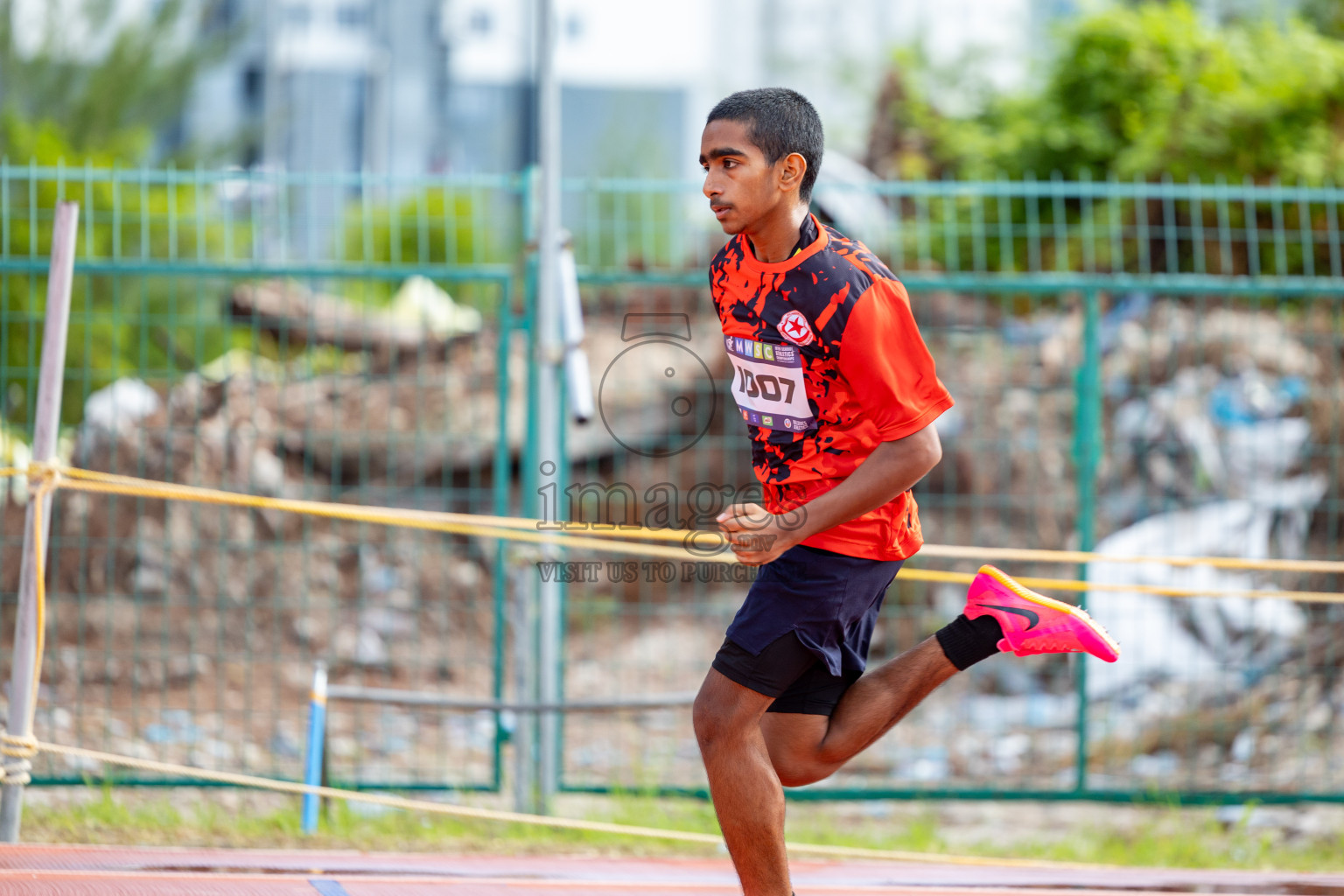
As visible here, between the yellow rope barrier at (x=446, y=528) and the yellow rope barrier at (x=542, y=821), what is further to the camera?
the yellow rope barrier at (x=542, y=821)

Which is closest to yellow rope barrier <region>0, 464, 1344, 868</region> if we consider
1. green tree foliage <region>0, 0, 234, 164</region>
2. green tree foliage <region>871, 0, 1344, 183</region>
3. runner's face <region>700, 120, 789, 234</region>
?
runner's face <region>700, 120, 789, 234</region>

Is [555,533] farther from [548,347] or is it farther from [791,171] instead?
[791,171]

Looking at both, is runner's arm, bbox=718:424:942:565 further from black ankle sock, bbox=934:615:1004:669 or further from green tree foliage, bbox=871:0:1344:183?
green tree foliage, bbox=871:0:1344:183

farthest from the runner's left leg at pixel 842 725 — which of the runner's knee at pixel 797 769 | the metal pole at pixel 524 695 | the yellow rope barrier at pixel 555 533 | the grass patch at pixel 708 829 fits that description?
the metal pole at pixel 524 695

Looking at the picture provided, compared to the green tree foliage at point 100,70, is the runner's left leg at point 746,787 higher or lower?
lower

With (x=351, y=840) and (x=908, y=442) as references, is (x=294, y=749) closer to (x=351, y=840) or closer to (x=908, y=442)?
(x=351, y=840)

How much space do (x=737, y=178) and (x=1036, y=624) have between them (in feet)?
3.91

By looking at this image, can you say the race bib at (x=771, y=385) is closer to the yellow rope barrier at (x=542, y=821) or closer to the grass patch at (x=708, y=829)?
the yellow rope barrier at (x=542, y=821)

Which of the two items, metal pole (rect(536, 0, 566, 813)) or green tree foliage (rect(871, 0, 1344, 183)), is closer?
metal pole (rect(536, 0, 566, 813))

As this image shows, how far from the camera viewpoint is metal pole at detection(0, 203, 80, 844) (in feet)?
11.7

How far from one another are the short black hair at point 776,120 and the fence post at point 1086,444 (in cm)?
293

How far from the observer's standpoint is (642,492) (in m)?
9.05

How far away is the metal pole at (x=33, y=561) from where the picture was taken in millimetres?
3564

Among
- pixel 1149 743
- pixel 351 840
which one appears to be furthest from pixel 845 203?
pixel 351 840
